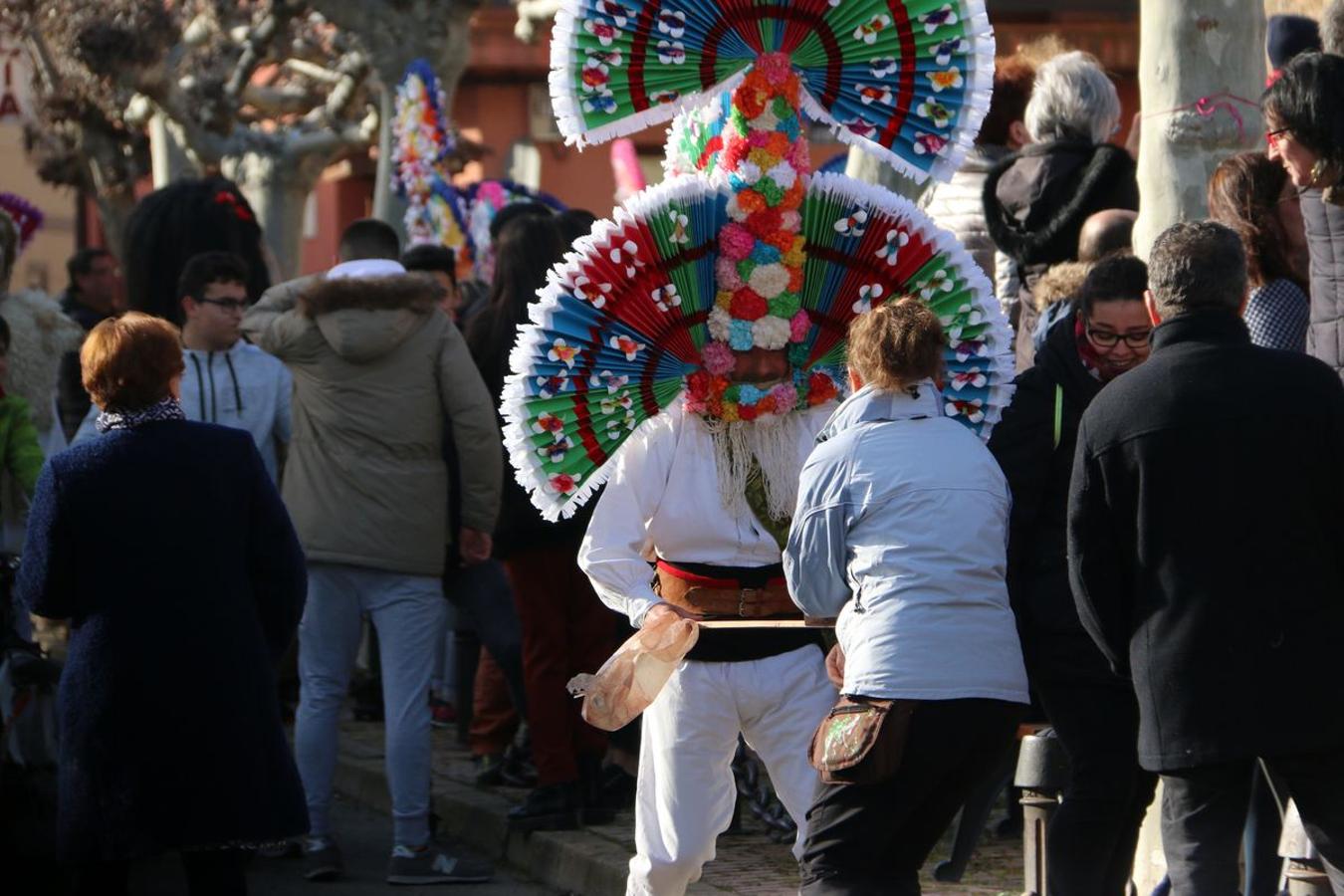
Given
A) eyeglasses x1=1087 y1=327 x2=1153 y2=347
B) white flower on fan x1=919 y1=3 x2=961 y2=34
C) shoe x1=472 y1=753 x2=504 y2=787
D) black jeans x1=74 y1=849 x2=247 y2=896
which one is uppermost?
white flower on fan x1=919 y1=3 x2=961 y2=34

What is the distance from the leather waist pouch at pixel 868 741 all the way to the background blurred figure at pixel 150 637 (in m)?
1.84

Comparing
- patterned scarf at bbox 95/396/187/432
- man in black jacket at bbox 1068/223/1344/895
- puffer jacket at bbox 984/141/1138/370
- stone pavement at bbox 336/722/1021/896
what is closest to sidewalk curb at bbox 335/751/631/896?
stone pavement at bbox 336/722/1021/896

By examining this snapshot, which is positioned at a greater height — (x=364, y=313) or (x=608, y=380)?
(x=364, y=313)

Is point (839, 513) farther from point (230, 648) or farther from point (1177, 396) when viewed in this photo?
point (230, 648)

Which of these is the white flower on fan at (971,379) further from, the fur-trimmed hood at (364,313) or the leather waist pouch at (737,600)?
the fur-trimmed hood at (364,313)

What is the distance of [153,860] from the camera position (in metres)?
8.21

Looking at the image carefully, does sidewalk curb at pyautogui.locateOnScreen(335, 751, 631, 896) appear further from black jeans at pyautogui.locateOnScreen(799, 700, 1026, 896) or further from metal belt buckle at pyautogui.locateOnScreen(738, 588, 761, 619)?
black jeans at pyautogui.locateOnScreen(799, 700, 1026, 896)

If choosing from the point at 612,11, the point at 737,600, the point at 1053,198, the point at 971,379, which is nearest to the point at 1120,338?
the point at 971,379

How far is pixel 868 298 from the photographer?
5.88 m

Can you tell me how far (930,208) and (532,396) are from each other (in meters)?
3.34

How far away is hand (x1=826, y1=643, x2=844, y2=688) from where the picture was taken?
5.29 m

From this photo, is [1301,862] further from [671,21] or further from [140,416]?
[140,416]

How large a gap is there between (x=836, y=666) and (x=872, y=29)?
5.51 ft

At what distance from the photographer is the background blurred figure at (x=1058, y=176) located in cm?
768
